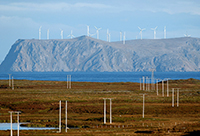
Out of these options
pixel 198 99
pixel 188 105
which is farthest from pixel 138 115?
pixel 198 99

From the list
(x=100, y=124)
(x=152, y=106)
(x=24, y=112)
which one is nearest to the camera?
(x=100, y=124)

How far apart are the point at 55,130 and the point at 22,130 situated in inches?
181

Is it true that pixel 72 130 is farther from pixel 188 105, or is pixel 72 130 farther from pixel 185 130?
pixel 188 105

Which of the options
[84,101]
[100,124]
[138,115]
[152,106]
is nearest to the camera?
[100,124]

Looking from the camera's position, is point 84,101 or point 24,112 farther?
point 84,101

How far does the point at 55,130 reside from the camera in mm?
59625

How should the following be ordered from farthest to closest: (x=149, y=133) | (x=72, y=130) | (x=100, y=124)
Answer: (x=100, y=124) → (x=72, y=130) → (x=149, y=133)

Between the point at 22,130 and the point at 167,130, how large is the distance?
19.8m

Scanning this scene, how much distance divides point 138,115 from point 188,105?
1944 centimetres

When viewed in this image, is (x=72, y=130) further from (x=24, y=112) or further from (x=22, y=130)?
(x=24, y=112)

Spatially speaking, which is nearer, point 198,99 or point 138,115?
point 138,115

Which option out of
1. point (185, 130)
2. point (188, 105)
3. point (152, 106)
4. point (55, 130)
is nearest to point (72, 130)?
point (55, 130)

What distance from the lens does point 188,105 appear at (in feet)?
311

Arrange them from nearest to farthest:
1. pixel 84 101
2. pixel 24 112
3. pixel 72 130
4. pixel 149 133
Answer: pixel 149 133 → pixel 72 130 → pixel 24 112 → pixel 84 101
